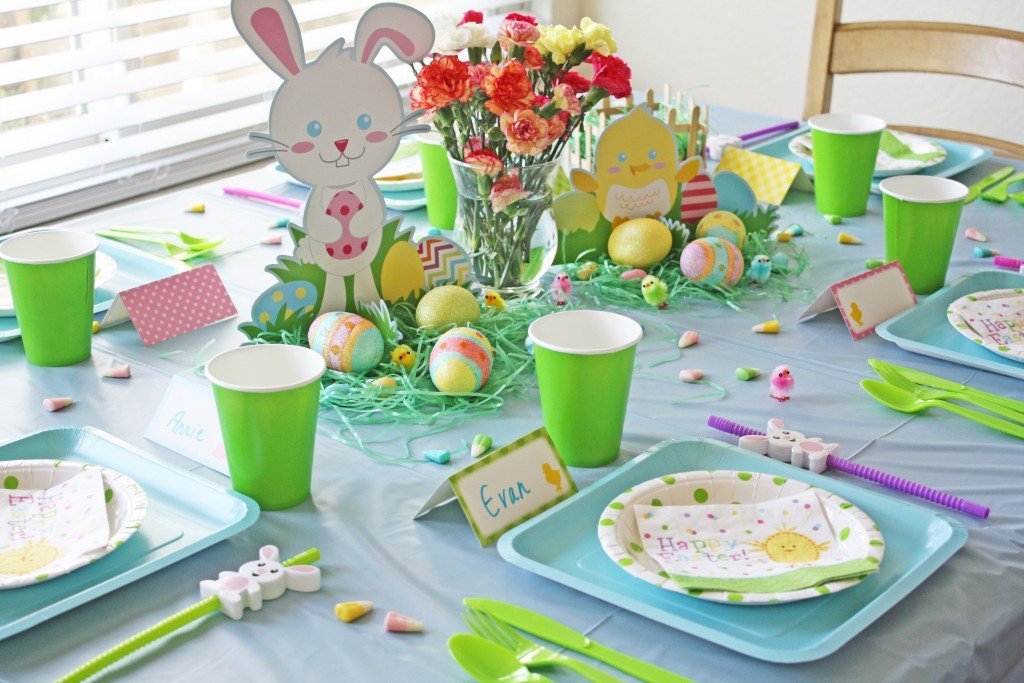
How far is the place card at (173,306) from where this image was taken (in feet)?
4.52

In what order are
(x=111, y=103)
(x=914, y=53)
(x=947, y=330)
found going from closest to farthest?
(x=947, y=330) < (x=914, y=53) < (x=111, y=103)

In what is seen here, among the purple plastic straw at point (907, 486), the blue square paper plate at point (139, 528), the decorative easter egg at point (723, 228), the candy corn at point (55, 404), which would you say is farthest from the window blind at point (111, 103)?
the purple plastic straw at point (907, 486)

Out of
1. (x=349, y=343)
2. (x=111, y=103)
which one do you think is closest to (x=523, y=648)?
(x=349, y=343)

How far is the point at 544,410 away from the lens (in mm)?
1106

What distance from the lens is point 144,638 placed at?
2.67 ft

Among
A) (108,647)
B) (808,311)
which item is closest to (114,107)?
(808,311)

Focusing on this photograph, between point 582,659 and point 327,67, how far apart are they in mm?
720

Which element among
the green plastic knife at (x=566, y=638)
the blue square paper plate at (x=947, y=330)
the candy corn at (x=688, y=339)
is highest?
the blue square paper plate at (x=947, y=330)

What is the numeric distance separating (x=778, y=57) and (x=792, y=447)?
8.56 feet

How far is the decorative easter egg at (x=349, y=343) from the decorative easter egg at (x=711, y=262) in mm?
457

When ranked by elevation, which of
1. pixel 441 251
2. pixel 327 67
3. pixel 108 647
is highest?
pixel 327 67

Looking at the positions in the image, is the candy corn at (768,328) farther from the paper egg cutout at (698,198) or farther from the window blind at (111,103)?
the window blind at (111,103)

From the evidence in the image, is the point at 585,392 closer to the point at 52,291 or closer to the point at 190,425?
the point at 190,425

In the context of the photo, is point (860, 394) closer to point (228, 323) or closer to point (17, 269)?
point (228, 323)
